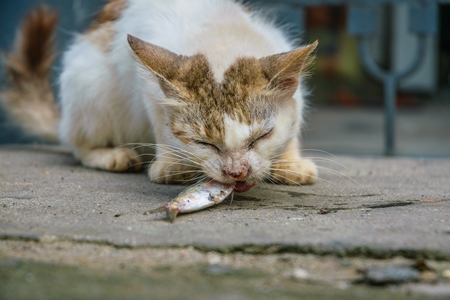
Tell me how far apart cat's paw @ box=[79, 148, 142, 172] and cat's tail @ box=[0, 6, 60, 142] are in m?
0.91

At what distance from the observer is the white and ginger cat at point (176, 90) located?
9.08 ft

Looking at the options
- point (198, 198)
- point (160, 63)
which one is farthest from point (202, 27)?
point (198, 198)

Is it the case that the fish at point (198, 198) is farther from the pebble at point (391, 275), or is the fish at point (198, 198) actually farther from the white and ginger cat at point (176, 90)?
the pebble at point (391, 275)

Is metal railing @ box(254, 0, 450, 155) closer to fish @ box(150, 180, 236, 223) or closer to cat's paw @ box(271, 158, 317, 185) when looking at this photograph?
cat's paw @ box(271, 158, 317, 185)

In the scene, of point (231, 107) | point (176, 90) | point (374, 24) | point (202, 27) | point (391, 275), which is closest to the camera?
point (391, 275)

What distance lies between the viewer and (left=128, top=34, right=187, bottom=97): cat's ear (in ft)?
9.23

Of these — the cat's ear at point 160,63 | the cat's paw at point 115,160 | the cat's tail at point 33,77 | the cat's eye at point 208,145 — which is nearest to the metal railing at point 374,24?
the cat's tail at point 33,77

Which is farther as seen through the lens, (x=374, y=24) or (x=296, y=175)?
(x=374, y=24)

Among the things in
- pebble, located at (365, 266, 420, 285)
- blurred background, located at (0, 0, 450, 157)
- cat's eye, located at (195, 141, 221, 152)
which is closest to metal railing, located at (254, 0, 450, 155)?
blurred background, located at (0, 0, 450, 157)

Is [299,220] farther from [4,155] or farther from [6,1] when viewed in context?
[6,1]

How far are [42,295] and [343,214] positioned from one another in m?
1.25

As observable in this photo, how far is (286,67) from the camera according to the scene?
280cm

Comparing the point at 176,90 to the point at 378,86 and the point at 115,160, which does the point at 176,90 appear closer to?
the point at 115,160

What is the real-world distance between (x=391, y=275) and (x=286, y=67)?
1173 mm
